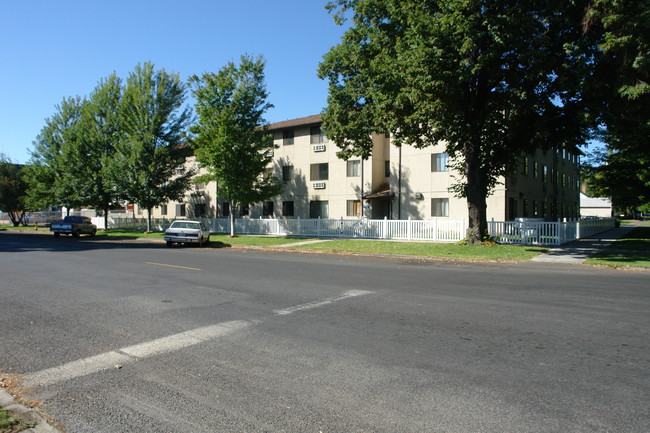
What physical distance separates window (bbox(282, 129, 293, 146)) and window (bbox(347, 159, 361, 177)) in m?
6.09

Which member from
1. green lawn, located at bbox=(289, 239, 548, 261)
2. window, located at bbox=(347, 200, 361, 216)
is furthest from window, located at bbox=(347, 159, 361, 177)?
green lawn, located at bbox=(289, 239, 548, 261)

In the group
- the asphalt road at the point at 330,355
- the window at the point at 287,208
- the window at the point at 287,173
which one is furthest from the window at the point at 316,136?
the asphalt road at the point at 330,355

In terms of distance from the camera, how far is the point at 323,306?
24.8ft

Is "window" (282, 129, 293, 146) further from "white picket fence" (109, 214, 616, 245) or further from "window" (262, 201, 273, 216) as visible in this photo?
"white picket fence" (109, 214, 616, 245)

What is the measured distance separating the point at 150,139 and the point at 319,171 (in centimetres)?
1325

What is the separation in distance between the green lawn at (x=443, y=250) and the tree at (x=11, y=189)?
142 ft

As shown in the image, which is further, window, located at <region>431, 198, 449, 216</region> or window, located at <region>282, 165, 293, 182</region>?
window, located at <region>282, 165, 293, 182</region>

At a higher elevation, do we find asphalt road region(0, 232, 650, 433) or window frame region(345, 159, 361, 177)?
window frame region(345, 159, 361, 177)

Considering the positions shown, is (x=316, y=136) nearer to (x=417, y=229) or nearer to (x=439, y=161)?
(x=439, y=161)

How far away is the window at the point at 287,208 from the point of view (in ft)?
121

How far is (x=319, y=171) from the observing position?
35188 millimetres

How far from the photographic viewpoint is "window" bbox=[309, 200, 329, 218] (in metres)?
35.0

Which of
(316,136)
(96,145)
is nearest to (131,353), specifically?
(316,136)

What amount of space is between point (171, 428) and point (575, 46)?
15590 millimetres
